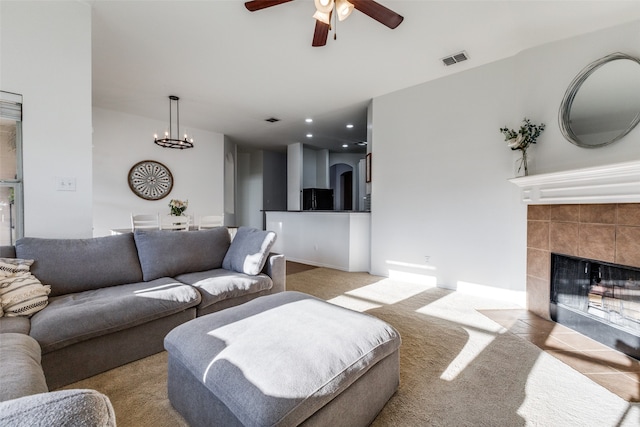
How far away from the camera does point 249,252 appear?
2.74 m

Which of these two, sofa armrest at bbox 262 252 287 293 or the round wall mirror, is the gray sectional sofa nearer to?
sofa armrest at bbox 262 252 287 293

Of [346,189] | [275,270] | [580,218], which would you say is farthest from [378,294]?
[346,189]

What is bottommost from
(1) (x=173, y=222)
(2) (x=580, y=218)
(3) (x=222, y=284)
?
(3) (x=222, y=284)

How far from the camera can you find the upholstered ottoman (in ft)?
3.26

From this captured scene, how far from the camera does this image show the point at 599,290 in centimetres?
234

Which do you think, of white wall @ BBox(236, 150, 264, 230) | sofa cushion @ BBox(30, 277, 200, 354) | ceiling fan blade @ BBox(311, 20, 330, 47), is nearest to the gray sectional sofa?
sofa cushion @ BBox(30, 277, 200, 354)

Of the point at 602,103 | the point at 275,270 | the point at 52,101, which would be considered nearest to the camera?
the point at 52,101

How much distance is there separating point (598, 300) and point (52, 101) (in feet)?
15.9

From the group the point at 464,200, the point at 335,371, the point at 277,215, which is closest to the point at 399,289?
the point at 464,200

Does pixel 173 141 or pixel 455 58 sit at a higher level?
pixel 455 58

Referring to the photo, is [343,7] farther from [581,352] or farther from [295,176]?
[295,176]

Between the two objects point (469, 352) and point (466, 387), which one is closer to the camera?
point (466, 387)

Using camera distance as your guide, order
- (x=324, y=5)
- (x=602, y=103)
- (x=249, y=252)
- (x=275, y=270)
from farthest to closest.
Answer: (x=275, y=270)
(x=249, y=252)
(x=602, y=103)
(x=324, y=5)

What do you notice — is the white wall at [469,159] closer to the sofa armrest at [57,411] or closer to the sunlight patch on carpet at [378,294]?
the sunlight patch on carpet at [378,294]
